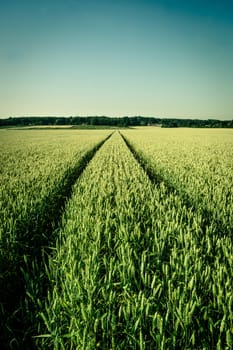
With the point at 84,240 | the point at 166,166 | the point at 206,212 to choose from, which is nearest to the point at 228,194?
the point at 206,212

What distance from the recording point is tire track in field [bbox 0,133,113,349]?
2.35 metres

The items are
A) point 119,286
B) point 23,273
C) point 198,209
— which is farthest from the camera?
point 198,209

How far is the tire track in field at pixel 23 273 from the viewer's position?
2.35 metres

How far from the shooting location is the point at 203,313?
207 centimetres

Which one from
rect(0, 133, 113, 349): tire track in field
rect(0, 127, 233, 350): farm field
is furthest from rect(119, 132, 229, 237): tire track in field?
rect(0, 133, 113, 349): tire track in field

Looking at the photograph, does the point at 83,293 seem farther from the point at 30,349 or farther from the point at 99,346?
the point at 30,349

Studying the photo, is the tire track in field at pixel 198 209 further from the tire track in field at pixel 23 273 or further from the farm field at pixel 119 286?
the tire track in field at pixel 23 273

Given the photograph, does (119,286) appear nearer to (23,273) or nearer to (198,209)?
(23,273)

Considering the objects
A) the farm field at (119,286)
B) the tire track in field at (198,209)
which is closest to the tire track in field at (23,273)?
the farm field at (119,286)

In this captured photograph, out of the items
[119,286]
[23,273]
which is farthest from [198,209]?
[23,273]

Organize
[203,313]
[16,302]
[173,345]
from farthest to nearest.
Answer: [16,302] → [203,313] → [173,345]

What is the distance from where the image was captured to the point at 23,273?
271 centimetres

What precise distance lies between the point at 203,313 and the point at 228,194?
16.6 feet

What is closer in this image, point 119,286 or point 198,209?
point 119,286
